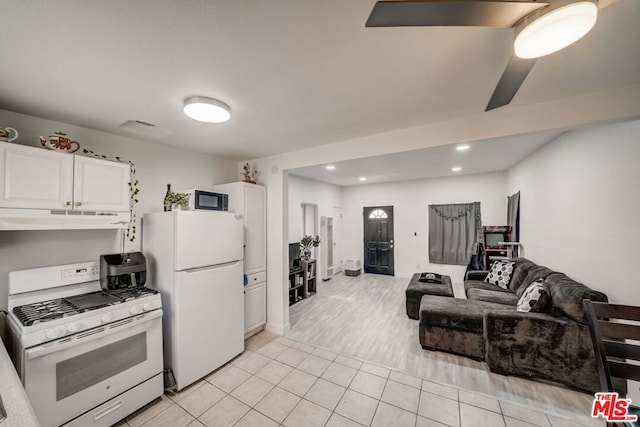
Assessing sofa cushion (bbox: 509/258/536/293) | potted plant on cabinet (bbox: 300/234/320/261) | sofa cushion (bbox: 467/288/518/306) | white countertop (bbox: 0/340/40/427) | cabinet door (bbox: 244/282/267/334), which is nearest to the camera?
white countertop (bbox: 0/340/40/427)

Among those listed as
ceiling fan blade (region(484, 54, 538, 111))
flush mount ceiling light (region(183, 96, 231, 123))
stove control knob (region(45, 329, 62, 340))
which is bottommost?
stove control knob (region(45, 329, 62, 340))

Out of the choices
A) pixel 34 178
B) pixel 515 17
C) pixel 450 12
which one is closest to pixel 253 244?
pixel 34 178

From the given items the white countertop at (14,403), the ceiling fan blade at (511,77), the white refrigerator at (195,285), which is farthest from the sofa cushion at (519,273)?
the white countertop at (14,403)

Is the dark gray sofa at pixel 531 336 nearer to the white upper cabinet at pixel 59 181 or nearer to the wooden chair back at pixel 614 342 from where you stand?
the wooden chair back at pixel 614 342

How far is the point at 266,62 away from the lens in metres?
1.40

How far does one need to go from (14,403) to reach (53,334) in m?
0.92

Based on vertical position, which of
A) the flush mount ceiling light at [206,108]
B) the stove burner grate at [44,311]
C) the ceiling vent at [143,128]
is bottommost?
the stove burner grate at [44,311]

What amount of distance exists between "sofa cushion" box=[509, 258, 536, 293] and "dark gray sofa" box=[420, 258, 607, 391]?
1.74ft

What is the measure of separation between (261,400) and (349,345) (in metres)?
1.24

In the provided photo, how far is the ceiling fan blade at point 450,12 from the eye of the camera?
0.80 metres

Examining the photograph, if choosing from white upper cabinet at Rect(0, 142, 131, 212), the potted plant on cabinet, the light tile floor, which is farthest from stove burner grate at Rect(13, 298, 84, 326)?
the potted plant on cabinet

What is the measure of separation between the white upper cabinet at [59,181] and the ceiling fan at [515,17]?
8.11ft

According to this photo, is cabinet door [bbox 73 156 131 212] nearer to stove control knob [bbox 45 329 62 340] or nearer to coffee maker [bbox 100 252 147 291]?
coffee maker [bbox 100 252 147 291]

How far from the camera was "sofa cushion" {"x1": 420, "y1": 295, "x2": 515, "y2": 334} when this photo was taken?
2.60 meters
